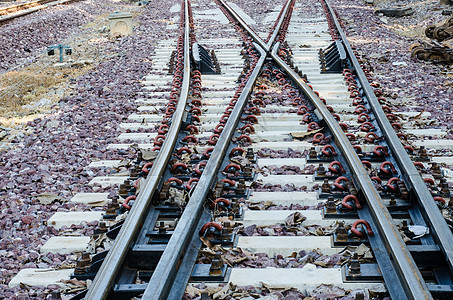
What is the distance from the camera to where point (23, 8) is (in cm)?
1900

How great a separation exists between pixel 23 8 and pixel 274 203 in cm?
1747

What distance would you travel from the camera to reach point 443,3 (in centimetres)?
1694

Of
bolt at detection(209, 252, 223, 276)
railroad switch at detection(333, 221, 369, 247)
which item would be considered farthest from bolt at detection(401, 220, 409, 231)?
bolt at detection(209, 252, 223, 276)

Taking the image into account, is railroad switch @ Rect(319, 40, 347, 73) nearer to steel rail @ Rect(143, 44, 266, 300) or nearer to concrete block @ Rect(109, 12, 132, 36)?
steel rail @ Rect(143, 44, 266, 300)

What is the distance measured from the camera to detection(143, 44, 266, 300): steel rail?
2736 mm

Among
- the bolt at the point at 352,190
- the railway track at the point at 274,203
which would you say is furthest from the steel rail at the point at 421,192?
the bolt at the point at 352,190

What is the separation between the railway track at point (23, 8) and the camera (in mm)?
16631

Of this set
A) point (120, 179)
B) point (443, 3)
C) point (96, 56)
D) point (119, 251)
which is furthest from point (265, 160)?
point (443, 3)

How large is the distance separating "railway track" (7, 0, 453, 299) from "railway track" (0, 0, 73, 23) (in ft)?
37.2

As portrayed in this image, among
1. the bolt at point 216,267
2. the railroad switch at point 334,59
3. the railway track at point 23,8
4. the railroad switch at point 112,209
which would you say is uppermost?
the railway track at point 23,8

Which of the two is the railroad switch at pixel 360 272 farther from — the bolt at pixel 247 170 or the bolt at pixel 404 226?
the bolt at pixel 247 170

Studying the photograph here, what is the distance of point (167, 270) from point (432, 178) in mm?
2667

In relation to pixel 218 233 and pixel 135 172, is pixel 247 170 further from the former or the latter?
pixel 218 233

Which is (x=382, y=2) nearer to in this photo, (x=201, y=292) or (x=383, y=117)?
(x=383, y=117)
